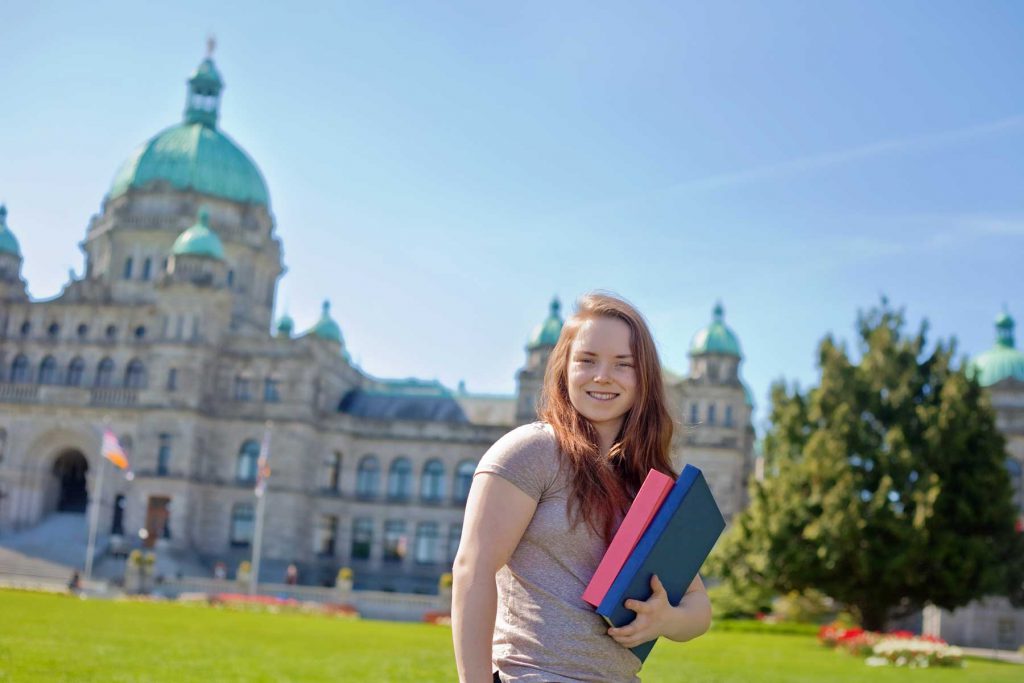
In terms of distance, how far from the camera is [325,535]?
67.6 meters

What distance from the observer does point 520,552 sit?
15.5 feet

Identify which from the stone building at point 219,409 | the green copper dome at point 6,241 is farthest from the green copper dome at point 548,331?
the green copper dome at point 6,241

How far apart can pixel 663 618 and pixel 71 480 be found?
6618 cm

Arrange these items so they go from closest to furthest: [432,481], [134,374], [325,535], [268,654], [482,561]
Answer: [482,561] < [268,654] < [134,374] < [325,535] < [432,481]

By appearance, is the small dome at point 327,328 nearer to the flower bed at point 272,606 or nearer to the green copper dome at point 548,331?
the green copper dome at point 548,331

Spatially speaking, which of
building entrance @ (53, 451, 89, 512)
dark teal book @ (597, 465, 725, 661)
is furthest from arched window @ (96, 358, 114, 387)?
dark teal book @ (597, 465, 725, 661)

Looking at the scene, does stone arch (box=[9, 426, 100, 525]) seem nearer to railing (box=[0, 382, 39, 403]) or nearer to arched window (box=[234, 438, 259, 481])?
railing (box=[0, 382, 39, 403])

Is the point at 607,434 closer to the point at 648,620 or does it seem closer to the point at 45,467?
the point at 648,620

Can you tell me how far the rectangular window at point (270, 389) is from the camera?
213 ft

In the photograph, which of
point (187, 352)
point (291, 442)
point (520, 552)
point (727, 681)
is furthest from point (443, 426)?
point (520, 552)

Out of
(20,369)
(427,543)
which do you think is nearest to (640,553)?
(427,543)

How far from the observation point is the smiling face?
16.4 feet

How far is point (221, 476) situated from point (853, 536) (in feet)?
128

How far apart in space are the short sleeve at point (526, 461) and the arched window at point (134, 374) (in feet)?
208
